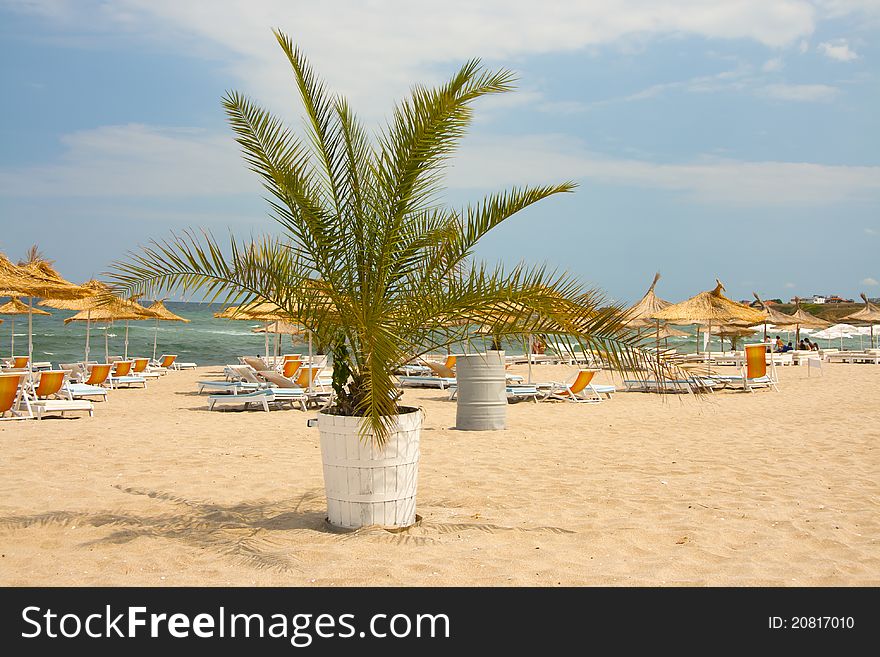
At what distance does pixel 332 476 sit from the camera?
5.18 meters

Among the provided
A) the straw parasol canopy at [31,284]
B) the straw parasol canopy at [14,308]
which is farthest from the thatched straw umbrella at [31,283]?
the straw parasol canopy at [14,308]

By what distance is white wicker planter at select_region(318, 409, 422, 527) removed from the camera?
5027 mm

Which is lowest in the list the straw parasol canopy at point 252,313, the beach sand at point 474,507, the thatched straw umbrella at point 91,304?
the beach sand at point 474,507

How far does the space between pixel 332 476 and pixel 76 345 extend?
136ft

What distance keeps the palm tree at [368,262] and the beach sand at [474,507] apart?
1.05m

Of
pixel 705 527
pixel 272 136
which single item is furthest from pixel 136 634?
pixel 705 527

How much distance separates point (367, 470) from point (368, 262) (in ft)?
4.45

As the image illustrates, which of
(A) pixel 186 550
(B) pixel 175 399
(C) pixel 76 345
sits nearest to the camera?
(A) pixel 186 550

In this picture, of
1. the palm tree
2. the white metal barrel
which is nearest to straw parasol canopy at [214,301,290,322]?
the palm tree

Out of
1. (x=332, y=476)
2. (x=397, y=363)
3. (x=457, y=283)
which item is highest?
(x=457, y=283)

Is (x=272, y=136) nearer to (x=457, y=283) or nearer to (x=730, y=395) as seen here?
(x=457, y=283)

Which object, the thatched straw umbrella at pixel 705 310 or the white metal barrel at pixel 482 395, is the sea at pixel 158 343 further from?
the white metal barrel at pixel 482 395

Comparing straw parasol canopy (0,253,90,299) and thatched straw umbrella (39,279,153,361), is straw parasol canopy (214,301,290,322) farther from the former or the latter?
straw parasol canopy (0,253,90,299)

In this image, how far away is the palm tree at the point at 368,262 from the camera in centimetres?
507
